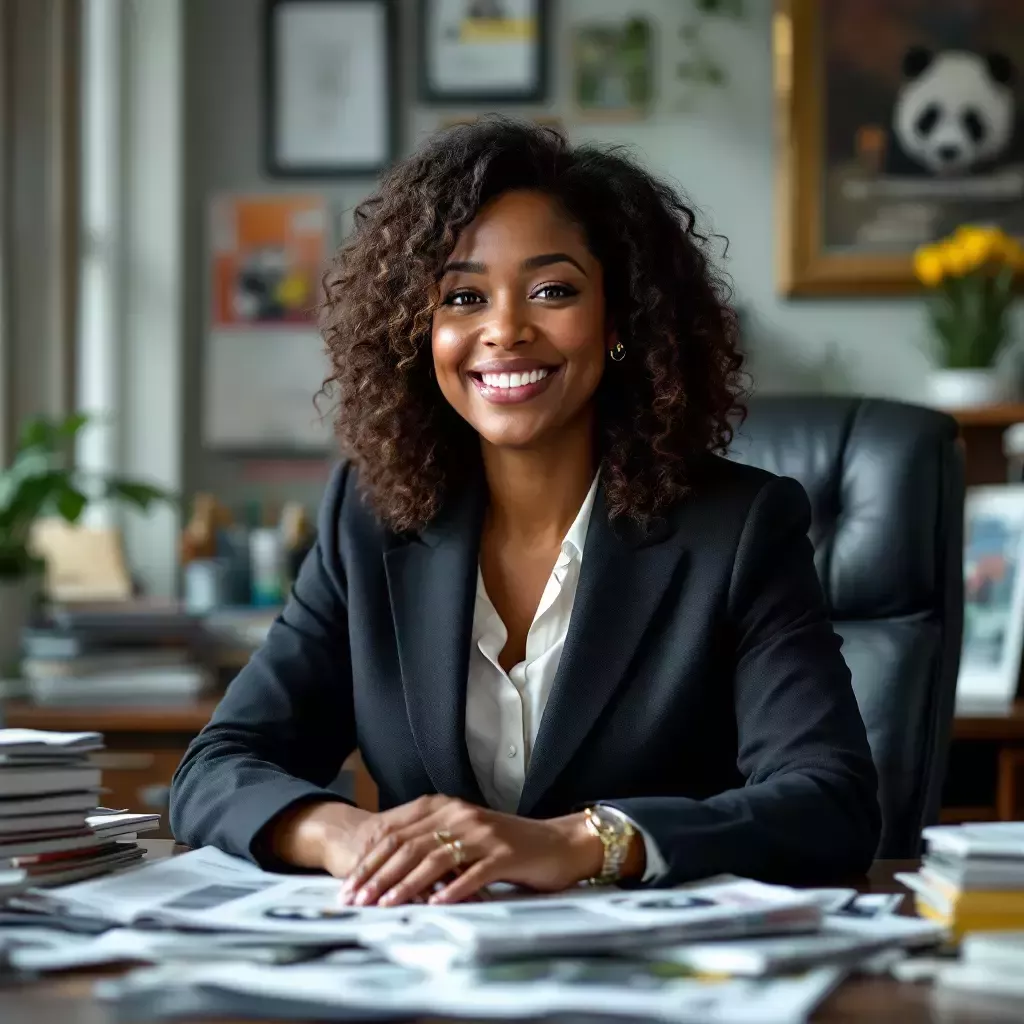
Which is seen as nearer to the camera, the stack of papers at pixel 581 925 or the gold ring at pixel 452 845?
the stack of papers at pixel 581 925

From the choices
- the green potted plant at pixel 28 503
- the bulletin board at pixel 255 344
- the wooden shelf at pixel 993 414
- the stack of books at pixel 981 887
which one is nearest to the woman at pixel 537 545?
the stack of books at pixel 981 887

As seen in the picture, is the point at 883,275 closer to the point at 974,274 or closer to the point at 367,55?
the point at 974,274

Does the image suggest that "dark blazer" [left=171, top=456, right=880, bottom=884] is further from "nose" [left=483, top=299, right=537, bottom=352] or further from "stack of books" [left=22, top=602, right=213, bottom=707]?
"stack of books" [left=22, top=602, right=213, bottom=707]

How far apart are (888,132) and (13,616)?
2.09 metres

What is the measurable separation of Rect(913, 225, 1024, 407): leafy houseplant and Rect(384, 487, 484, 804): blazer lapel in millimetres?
1766

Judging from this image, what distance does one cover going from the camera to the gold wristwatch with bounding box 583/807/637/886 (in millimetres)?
1178

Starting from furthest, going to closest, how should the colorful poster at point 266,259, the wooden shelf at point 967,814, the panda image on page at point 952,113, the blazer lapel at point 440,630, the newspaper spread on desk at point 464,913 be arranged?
the colorful poster at point 266,259
the panda image on page at point 952,113
the wooden shelf at point 967,814
the blazer lapel at point 440,630
the newspaper spread on desk at point 464,913

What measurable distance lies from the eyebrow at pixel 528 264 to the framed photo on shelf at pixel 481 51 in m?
1.89

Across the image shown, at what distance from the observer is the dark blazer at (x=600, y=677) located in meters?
1.42

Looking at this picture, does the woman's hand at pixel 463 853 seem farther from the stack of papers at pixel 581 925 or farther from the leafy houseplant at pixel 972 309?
the leafy houseplant at pixel 972 309

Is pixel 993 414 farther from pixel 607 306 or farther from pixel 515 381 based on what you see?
pixel 515 381

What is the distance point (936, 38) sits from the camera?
3326mm

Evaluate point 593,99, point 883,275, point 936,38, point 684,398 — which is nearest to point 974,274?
point 883,275

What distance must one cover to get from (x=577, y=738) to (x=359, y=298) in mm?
581
